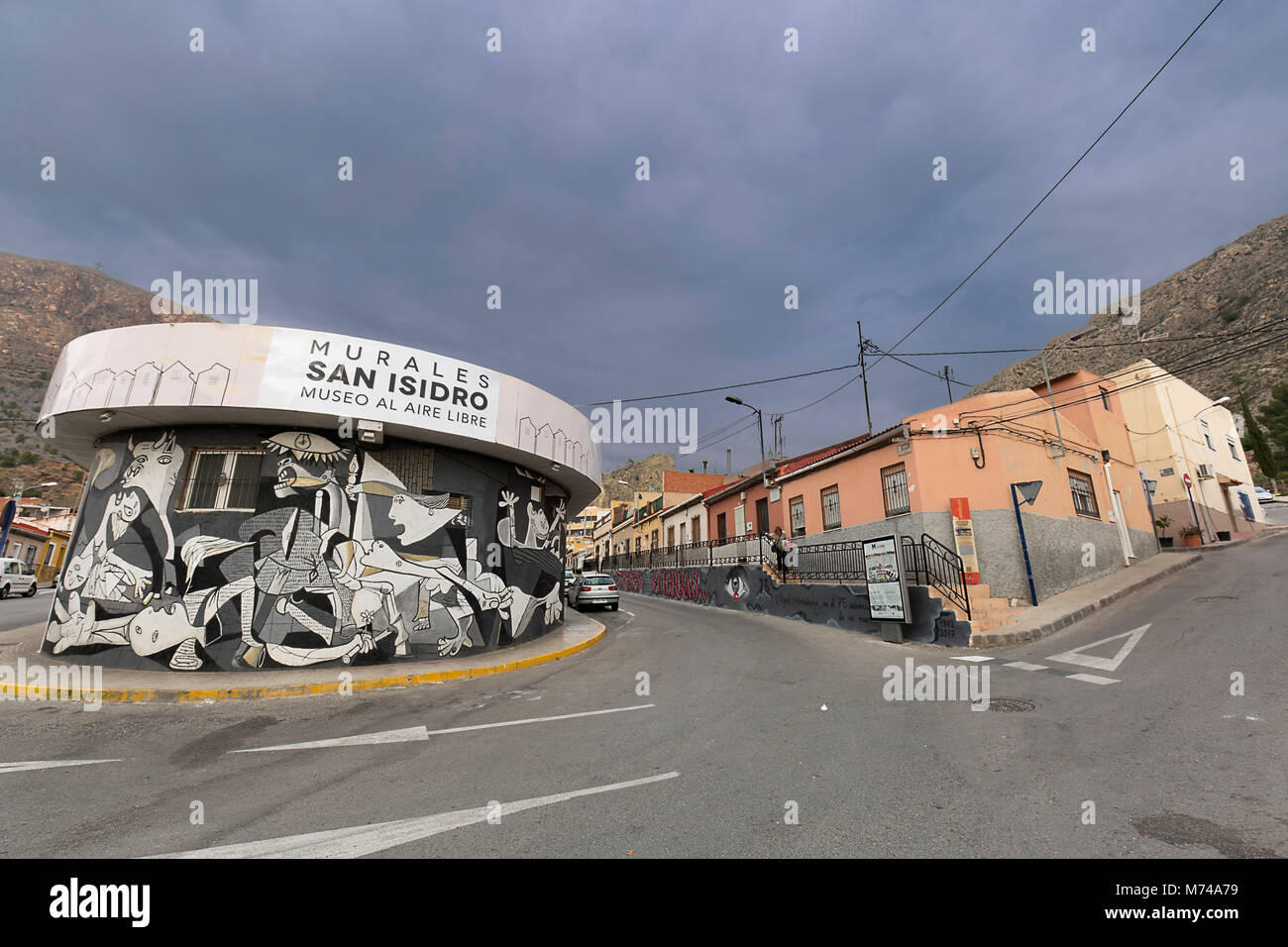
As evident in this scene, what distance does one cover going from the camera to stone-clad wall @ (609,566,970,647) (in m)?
11.5

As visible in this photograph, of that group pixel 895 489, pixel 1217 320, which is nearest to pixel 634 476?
pixel 1217 320

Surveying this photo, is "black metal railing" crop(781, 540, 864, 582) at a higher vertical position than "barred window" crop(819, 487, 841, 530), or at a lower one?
lower

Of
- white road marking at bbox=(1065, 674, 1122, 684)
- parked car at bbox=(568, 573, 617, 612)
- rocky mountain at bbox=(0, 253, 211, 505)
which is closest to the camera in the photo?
white road marking at bbox=(1065, 674, 1122, 684)

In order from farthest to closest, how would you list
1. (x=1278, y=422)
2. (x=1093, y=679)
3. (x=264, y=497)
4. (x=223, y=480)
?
(x=1278, y=422), (x=223, y=480), (x=264, y=497), (x=1093, y=679)

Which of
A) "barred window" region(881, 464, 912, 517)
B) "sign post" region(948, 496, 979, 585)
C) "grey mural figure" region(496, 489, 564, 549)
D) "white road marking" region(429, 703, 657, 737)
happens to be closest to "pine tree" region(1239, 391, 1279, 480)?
"barred window" region(881, 464, 912, 517)

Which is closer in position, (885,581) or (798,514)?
(885,581)

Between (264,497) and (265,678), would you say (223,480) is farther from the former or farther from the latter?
(265,678)

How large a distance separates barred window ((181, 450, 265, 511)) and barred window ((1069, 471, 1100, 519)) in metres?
22.5

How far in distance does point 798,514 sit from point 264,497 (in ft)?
56.4

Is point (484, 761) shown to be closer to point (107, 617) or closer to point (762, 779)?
point (762, 779)

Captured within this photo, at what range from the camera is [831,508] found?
18500 mm

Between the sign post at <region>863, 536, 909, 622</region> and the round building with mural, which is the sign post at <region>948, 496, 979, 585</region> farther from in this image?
the round building with mural
